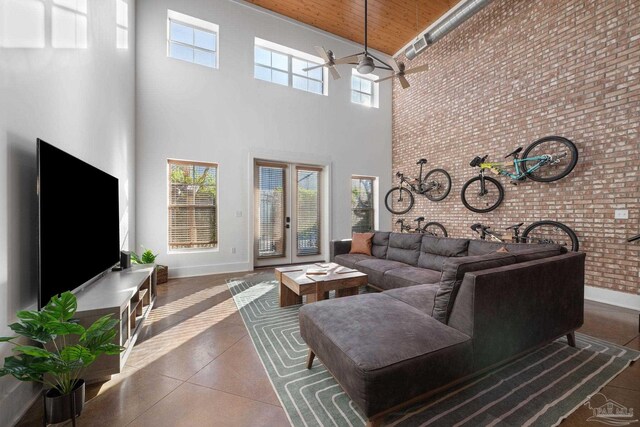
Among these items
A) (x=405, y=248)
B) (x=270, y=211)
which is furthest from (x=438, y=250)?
(x=270, y=211)

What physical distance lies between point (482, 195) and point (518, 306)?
3.75 m

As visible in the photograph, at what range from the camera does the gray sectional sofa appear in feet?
4.26

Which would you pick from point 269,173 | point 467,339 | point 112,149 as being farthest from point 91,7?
point 467,339

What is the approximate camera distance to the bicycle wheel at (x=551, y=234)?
3.69 metres

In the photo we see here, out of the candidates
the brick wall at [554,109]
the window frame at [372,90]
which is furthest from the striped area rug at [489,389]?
the window frame at [372,90]

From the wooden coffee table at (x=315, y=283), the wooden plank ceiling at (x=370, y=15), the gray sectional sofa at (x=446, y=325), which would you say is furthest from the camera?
the wooden plank ceiling at (x=370, y=15)

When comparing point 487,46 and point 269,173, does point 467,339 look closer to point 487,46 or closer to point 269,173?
point 269,173

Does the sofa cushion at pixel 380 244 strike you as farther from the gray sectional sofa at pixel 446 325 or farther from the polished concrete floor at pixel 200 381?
the polished concrete floor at pixel 200 381

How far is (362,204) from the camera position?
6.80 metres

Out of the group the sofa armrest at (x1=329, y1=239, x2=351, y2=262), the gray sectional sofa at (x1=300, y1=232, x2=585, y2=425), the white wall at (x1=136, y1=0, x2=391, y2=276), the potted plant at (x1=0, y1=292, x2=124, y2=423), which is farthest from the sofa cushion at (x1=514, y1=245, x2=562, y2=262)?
the white wall at (x1=136, y1=0, x2=391, y2=276)

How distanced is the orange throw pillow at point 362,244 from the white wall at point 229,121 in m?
1.52

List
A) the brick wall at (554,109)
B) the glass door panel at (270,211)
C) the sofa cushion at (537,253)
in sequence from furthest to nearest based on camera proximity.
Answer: the glass door panel at (270,211) → the brick wall at (554,109) → the sofa cushion at (537,253)

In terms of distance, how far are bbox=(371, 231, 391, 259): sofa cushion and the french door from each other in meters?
1.87

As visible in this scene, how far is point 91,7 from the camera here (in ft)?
8.59
